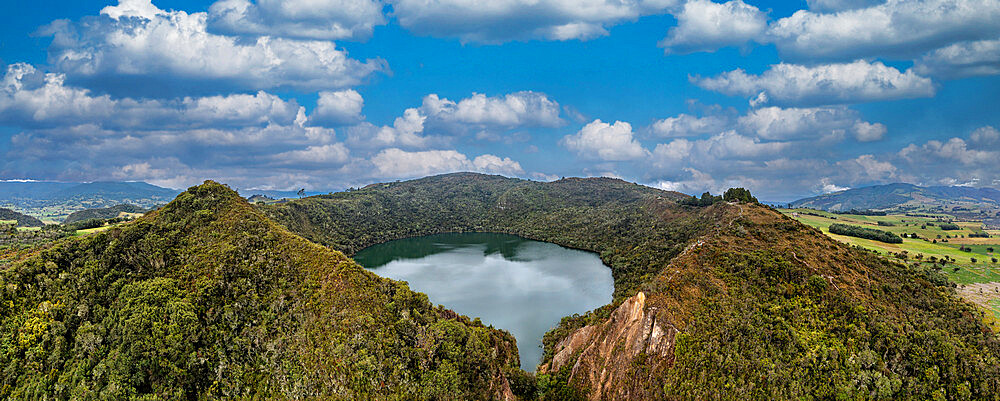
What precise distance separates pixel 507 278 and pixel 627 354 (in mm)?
58542

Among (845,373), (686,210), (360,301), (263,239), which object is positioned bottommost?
(845,373)

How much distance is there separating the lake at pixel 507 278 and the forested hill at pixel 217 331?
17197 millimetres

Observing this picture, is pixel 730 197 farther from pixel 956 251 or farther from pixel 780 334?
pixel 780 334

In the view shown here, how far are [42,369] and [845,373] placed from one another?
7108 cm

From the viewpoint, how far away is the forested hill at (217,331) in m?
37.1

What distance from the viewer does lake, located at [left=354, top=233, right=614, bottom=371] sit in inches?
2717

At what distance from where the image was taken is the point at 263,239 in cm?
5262

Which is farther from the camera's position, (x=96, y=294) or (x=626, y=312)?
(x=626, y=312)

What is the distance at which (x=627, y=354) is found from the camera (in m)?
41.4

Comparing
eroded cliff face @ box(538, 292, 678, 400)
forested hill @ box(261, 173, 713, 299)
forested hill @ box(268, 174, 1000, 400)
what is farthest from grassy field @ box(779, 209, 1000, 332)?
eroded cliff face @ box(538, 292, 678, 400)

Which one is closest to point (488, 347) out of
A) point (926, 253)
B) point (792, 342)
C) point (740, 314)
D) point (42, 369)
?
point (740, 314)

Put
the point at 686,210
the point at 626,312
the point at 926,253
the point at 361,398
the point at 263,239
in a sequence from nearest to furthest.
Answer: the point at 361,398 → the point at 626,312 → the point at 263,239 → the point at 926,253 → the point at 686,210

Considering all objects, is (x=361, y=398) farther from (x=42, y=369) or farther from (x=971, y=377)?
(x=971, y=377)

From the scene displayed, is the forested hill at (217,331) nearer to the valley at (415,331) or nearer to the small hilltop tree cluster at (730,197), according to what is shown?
the valley at (415,331)
